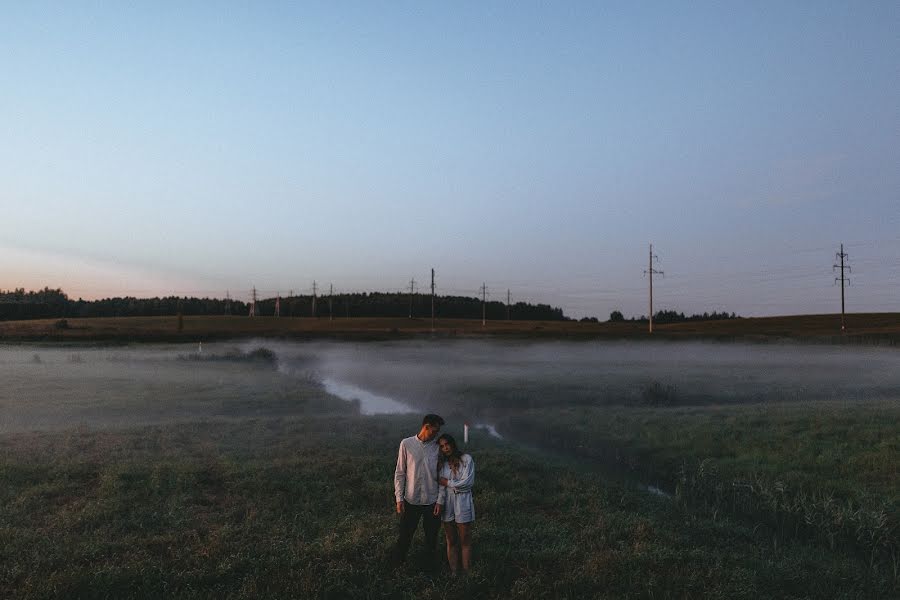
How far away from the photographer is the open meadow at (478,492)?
1101 centimetres

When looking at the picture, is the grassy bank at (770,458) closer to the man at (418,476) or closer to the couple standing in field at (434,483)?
the couple standing in field at (434,483)

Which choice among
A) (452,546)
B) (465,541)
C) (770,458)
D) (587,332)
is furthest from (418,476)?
(587,332)

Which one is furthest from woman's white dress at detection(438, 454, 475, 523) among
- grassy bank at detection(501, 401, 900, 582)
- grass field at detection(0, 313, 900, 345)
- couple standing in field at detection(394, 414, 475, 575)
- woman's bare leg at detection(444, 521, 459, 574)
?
grass field at detection(0, 313, 900, 345)

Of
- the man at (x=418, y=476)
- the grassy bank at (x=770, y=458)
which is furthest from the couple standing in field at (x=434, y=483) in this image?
the grassy bank at (x=770, y=458)

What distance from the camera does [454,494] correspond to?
10414 millimetres

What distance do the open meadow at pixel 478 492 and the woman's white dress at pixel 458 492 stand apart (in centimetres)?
114

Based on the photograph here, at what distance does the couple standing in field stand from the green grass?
92 cm

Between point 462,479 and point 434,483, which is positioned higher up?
point 462,479

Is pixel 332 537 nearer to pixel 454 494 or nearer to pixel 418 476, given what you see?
pixel 418 476

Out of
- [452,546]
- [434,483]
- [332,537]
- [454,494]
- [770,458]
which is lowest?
[770,458]

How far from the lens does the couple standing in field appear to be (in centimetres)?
1020

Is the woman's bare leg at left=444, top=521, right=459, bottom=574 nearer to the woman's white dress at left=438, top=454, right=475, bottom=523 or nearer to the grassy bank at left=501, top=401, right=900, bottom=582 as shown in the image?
the woman's white dress at left=438, top=454, right=475, bottom=523

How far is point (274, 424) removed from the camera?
27.3 meters

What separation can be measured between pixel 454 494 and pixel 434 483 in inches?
14.2
